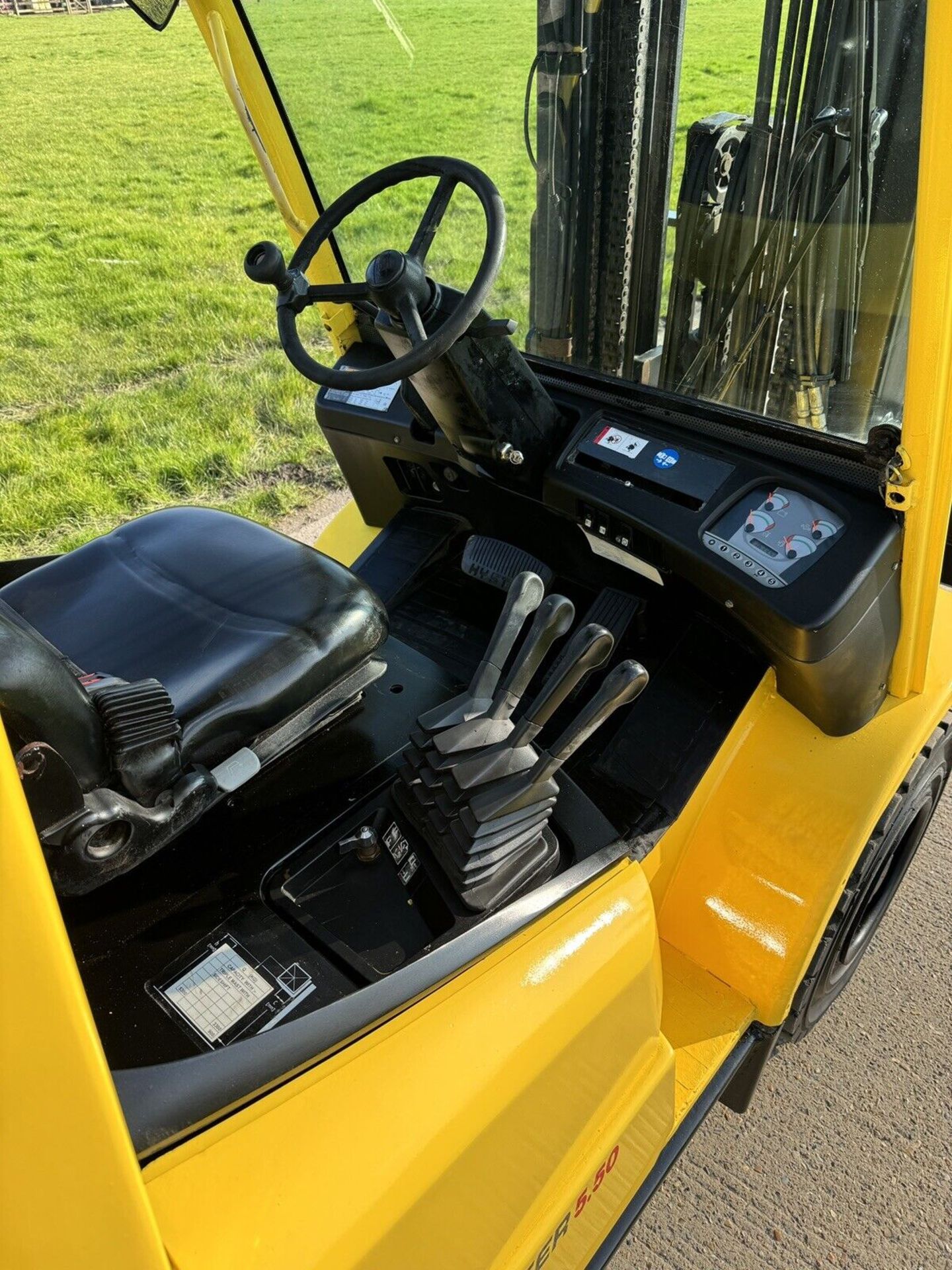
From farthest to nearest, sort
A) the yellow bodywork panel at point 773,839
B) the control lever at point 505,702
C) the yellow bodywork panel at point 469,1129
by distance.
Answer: the yellow bodywork panel at point 773,839 < the control lever at point 505,702 < the yellow bodywork panel at point 469,1129

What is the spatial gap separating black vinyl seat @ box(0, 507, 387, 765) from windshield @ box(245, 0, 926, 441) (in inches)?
27.8

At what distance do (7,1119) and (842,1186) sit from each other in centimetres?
183

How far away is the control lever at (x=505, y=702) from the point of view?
139 centimetres

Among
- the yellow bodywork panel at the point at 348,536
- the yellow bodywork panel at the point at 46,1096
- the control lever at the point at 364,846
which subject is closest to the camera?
the yellow bodywork panel at the point at 46,1096

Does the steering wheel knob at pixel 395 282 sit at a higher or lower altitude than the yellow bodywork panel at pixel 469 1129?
higher

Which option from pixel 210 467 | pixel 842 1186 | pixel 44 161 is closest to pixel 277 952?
pixel 842 1186

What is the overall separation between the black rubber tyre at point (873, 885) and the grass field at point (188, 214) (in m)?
1.29

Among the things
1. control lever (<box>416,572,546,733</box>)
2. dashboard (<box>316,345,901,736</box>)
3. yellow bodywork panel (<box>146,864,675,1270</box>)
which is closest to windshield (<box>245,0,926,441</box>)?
dashboard (<box>316,345,901,736</box>)

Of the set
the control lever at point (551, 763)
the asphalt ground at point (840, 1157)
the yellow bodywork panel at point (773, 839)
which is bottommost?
the asphalt ground at point (840, 1157)

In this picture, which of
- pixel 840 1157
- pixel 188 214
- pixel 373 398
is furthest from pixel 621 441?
pixel 188 214

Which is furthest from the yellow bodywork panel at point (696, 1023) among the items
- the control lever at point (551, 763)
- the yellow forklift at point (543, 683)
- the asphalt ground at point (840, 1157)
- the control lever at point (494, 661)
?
the control lever at point (494, 661)

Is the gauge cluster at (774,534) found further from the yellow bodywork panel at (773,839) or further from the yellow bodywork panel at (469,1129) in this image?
the yellow bodywork panel at (469,1129)

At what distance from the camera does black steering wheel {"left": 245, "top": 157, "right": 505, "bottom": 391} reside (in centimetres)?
151

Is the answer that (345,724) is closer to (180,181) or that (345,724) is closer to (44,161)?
(180,181)
